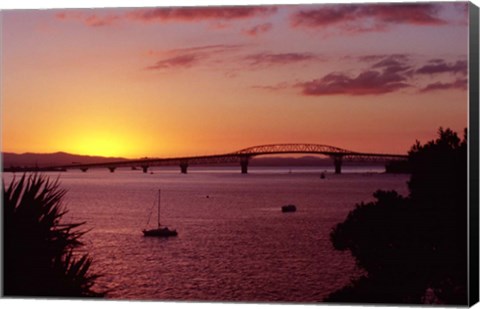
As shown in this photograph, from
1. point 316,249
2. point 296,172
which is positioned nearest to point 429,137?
point 296,172

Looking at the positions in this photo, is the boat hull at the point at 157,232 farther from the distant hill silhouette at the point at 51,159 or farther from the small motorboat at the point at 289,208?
the small motorboat at the point at 289,208

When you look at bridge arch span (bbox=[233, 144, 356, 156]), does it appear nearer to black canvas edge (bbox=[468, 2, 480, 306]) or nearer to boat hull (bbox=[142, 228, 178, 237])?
boat hull (bbox=[142, 228, 178, 237])

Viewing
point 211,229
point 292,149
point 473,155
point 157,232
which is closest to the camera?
point 473,155

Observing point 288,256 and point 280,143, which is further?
point 288,256

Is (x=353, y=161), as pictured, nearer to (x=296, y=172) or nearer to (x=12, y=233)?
(x=296, y=172)

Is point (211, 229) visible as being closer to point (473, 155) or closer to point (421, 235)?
point (421, 235)

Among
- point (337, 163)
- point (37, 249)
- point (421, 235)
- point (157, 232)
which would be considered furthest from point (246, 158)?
point (37, 249)
